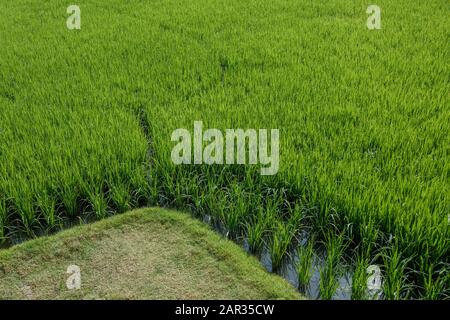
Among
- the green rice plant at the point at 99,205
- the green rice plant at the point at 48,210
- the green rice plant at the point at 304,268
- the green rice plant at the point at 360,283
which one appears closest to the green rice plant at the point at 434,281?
the green rice plant at the point at 360,283

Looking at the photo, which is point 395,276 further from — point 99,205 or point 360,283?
point 99,205

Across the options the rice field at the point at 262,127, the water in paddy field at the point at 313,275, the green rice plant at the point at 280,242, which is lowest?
the water in paddy field at the point at 313,275

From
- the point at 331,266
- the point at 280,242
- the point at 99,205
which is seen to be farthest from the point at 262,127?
the point at 331,266

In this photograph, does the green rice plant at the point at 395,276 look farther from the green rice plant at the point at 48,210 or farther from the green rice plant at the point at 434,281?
the green rice plant at the point at 48,210

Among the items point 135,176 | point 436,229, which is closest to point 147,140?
point 135,176

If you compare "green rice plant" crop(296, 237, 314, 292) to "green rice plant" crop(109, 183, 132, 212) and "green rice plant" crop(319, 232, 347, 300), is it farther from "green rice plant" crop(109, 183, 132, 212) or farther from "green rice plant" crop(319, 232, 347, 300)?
"green rice plant" crop(109, 183, 132, 212)
